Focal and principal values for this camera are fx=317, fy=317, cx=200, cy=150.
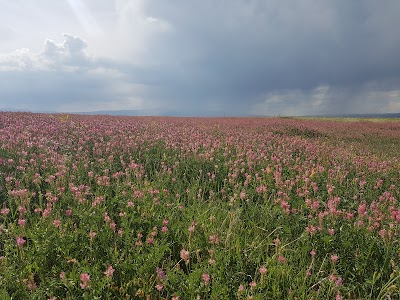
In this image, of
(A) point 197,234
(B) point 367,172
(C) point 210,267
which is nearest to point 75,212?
(A) point 197,234

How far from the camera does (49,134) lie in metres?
8.88

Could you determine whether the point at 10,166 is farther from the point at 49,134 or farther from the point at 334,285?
the point at 334,285

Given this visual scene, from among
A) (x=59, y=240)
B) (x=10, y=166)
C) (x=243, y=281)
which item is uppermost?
(x=10, y=166)

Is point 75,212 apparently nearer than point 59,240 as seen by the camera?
No

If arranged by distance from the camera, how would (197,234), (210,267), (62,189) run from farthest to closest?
(62,189)
(197,234)
(210,267)

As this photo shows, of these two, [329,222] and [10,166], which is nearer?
[329,222]

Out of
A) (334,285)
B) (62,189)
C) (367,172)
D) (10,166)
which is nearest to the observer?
(334,285)

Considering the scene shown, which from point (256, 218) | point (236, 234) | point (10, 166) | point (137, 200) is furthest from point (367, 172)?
point (10, 166)

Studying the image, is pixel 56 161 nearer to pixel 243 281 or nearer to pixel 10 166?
pixel 10 166

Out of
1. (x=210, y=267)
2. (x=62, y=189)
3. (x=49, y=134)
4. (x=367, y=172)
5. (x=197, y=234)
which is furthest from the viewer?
(x=49, y=134)

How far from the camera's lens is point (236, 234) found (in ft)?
12.6

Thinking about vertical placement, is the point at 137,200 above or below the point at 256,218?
above

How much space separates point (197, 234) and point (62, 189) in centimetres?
205

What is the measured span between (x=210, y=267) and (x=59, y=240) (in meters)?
1.58
